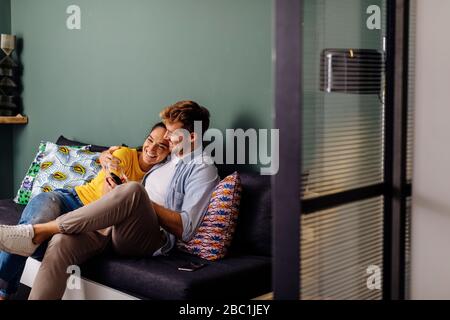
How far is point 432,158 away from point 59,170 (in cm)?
228

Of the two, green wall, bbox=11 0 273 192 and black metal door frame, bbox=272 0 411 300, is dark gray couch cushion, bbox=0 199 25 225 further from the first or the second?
black metal door frame, bbox=272 0 411 300

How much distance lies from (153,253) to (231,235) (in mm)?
363

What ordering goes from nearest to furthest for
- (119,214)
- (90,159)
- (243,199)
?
(119,214) → (243,199) → (90,159)

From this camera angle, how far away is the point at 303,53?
1.78 m

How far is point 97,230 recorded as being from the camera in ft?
9.04

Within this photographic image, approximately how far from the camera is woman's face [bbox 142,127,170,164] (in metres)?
3.14

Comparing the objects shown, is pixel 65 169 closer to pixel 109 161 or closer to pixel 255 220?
pixel 109 161

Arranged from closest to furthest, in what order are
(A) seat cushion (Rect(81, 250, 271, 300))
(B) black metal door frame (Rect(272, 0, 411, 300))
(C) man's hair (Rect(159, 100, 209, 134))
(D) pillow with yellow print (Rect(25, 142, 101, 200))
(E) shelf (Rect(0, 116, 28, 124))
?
1. (B) black metal door frame (Rect(272, 0, 411, 300))
2. (A) seat cushion (Rect(81, 250, 271, 300))
3. (C) man's hair (Rect(159, 100, 209, 134))
4. (D) pillow with yellow print (Rect(25, 142, 101, 200))
5. (E) shelf (Rect(0, 116, 28, 124))

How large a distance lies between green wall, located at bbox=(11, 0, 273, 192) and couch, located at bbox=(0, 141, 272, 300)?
49 cm

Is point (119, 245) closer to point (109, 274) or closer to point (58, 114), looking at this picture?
point (109, 274)

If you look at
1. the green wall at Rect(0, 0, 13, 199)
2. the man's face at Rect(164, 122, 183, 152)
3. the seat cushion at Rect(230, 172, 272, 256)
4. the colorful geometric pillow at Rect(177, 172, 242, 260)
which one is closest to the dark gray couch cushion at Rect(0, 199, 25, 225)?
the green wall at Rect(0, 0, 13, 199)

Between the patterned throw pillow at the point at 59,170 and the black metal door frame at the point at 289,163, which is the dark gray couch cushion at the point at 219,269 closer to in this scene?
the black metal door frame at the point at 289,163

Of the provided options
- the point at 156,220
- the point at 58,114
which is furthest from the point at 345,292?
the point at 58,114

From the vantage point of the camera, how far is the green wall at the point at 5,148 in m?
4.70
